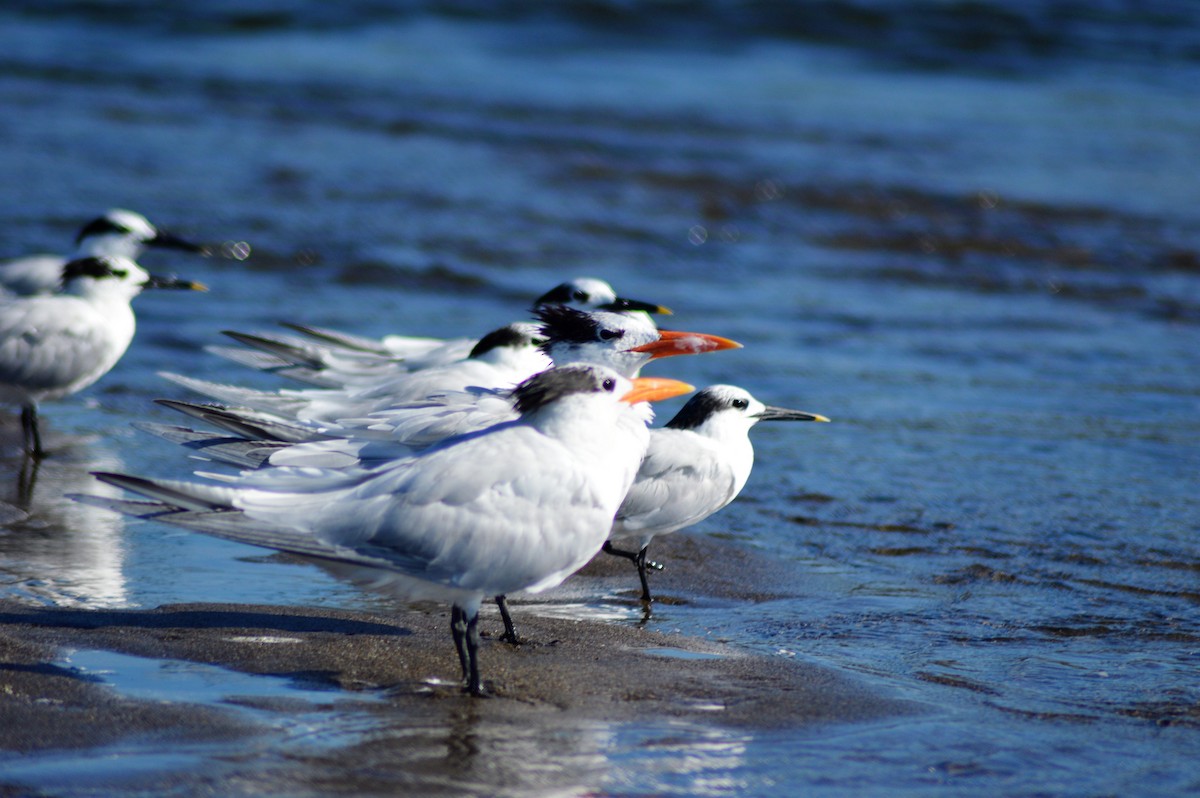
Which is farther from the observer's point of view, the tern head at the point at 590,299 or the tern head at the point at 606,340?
the tern head at the point at 590,299

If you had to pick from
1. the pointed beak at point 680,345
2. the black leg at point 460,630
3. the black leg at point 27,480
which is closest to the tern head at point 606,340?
the pointed beak at point 680,345

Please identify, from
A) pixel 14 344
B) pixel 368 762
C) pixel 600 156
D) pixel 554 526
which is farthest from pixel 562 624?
pixel 600 156

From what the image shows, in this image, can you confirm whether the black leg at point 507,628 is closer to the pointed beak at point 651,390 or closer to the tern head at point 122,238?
the pointed beak at point 651,390

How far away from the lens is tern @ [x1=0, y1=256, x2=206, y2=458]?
6.91 metres

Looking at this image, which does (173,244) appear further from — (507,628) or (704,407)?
(507,628)

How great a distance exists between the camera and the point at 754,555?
577cm

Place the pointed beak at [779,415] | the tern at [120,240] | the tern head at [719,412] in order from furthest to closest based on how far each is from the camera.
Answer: the tern at [120,240], the pointed beak at [779,415], the tern head at [719,412]

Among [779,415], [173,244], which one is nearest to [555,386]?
[779,415]

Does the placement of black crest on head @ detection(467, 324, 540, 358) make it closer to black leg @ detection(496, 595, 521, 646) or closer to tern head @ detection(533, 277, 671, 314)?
tern head @ detection(533, 277, 671, 314)

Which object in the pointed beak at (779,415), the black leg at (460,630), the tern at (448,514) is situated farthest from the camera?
the pointed beak at (779,415)

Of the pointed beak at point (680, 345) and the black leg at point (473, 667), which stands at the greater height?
the pointed beak at point (680, 345)

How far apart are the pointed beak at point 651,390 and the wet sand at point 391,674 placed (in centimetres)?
77

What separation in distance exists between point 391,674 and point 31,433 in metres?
3.39

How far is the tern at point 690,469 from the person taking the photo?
5.27 meters
